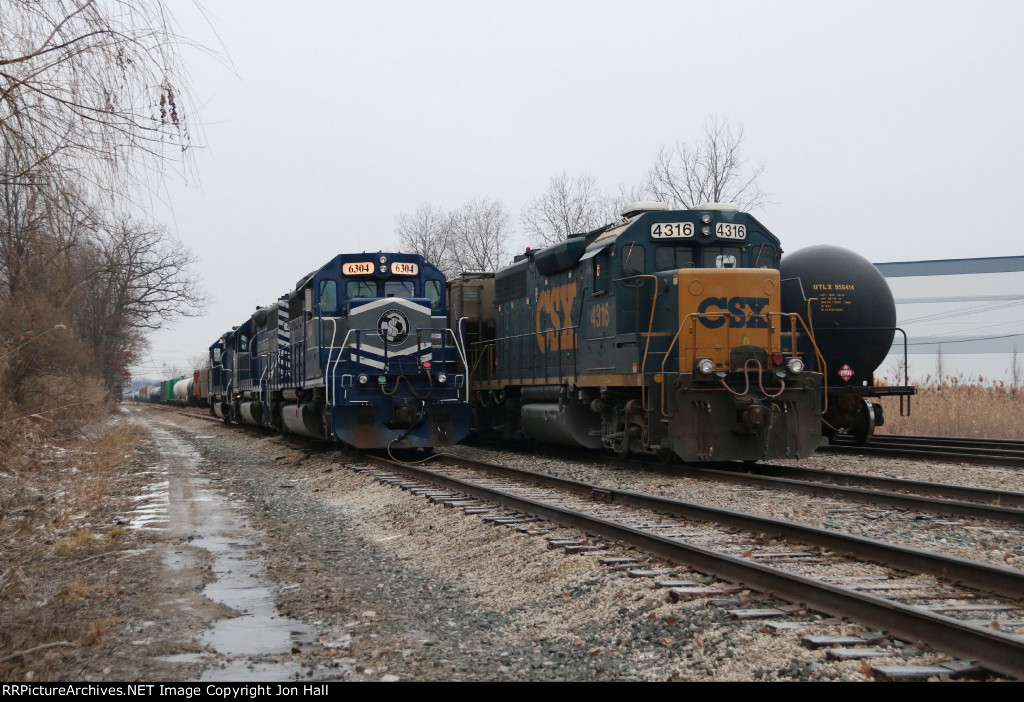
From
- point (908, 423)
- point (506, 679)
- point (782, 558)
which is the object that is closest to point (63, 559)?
point (506, 679)

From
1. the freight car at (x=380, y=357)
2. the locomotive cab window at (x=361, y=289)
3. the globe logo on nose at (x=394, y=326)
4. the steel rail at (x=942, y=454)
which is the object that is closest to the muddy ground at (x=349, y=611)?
the freight car at (x=380, y=357)

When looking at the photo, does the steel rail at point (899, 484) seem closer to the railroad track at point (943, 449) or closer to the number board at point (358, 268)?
the railroad track at point (943, 449)

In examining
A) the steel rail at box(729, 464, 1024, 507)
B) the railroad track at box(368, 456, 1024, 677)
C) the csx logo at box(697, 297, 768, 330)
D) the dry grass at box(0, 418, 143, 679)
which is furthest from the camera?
the csx logo at box(697, 297, 768, 330)

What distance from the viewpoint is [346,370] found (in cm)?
1534

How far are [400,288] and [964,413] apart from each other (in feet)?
41.4

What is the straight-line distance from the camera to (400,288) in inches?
653

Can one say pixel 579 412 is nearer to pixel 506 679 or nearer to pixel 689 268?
pixel 689 268

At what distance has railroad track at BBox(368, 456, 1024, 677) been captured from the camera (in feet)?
14.5

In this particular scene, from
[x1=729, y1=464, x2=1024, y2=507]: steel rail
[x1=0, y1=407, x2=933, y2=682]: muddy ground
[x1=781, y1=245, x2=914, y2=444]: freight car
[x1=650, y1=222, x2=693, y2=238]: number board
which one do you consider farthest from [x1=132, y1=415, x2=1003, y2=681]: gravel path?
[x1=781, y1=245, x2=914, y2=444]: freight car

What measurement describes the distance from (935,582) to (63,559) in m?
6.51

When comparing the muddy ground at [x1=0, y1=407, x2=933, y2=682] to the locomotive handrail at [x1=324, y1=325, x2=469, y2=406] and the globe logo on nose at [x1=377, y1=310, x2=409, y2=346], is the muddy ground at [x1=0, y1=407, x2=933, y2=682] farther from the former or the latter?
the globe logo on nose at [x1=377, y1=310, x2=409, y2=346]

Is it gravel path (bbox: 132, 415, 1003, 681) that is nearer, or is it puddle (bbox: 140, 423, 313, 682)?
gravel path (bbox: 132, 415, 1003, 681)

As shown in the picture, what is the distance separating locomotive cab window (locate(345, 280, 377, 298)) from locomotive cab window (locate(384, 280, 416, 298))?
0.74 ft

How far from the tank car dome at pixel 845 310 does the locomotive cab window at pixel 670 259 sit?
3.35 meters
